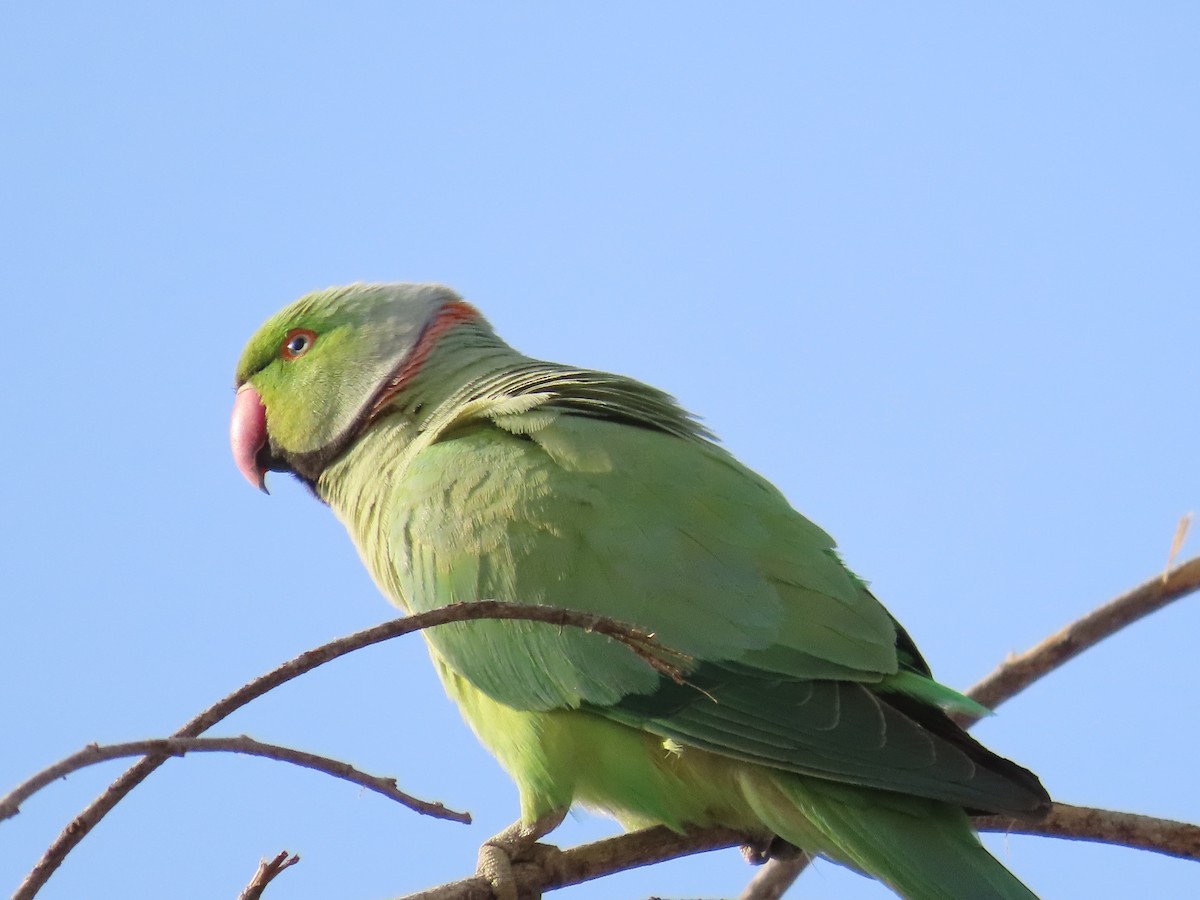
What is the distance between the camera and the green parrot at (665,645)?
2.64 metres

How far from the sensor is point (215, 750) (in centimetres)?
158

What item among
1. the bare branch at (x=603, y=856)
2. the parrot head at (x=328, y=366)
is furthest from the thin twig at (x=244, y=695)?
the parrot head at (x=328, y=366)

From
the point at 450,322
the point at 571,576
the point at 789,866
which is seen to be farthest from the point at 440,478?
the point at 789,866

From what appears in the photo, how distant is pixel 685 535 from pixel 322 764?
4.95ft

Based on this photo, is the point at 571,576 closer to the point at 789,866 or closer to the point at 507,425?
the point at 507,425

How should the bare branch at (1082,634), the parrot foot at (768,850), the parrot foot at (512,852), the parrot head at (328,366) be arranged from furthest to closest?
1. the parrot head at (328,366)
2. the bare branch at (1082,634)
3. the parrot foot at (768,850)
4. the parrot foot at (512,852)

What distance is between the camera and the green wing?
8.82 ft

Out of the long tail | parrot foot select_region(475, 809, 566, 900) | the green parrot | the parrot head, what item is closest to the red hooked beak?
the parrot head

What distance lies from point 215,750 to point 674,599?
150 cm

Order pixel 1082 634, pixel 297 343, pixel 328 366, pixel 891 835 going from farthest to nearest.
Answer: pixel 297 343 → pixel 328 366 → pixel 1082 634 → pixel 891 835

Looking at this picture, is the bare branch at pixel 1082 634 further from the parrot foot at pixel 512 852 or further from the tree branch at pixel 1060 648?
the parrot foot at pixel 512 852

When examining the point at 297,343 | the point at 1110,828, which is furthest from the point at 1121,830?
the point at 297,343

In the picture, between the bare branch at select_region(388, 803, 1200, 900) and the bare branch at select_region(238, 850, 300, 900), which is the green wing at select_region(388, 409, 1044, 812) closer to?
the bare branch at select_region(388, 803, 1200, 900)

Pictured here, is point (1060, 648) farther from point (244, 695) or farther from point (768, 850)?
point (244, 695)
